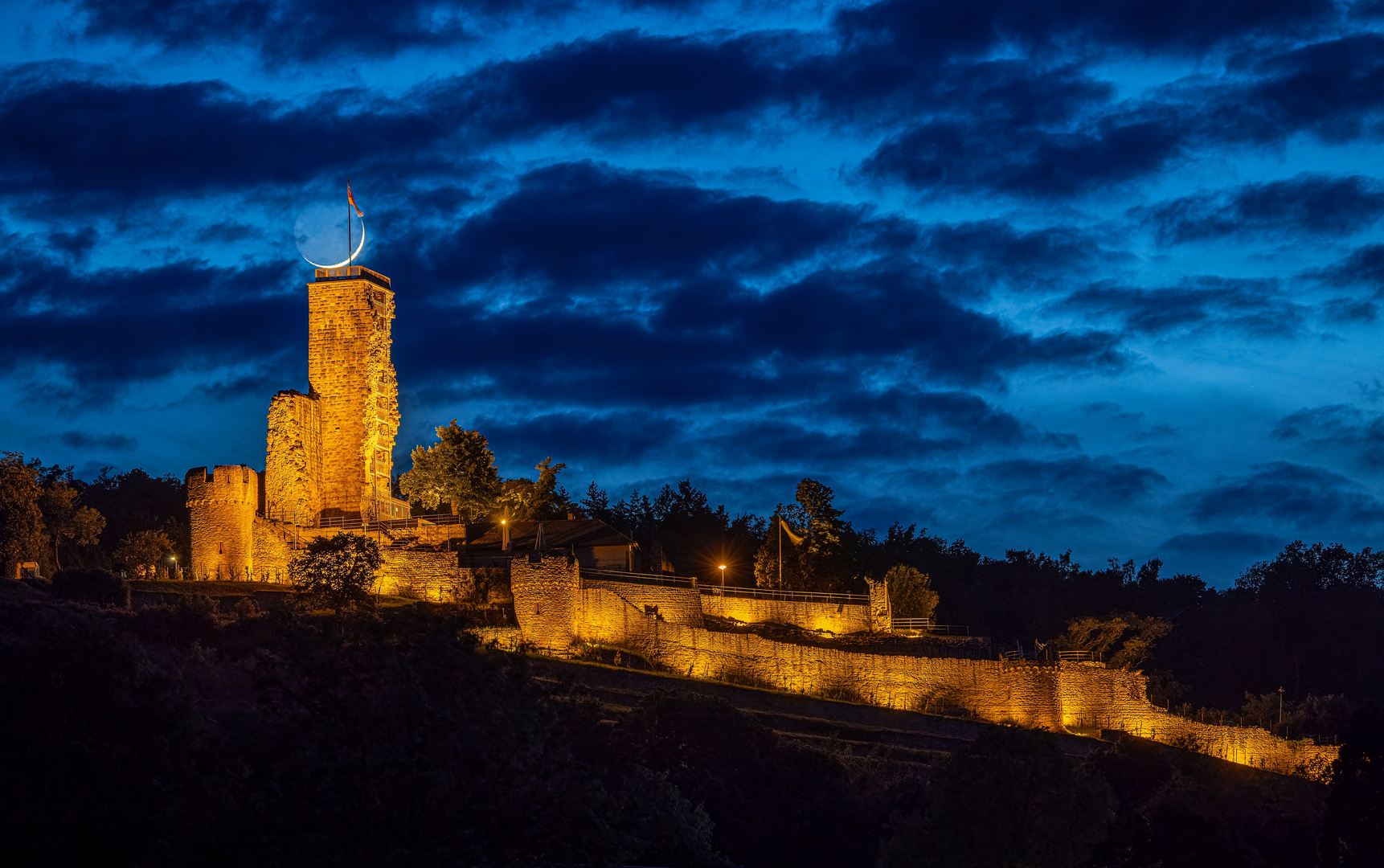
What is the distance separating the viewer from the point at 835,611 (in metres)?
52.2

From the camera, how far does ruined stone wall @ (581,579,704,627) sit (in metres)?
47.7

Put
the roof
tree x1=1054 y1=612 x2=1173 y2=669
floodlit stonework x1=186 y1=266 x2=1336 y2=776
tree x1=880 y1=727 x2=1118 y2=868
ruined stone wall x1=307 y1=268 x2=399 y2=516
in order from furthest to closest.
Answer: tree x1=1054 y1=612 x2=1173 y2=669 → ruined stone wall x1=307 y1=268 x2=399 y2=516 → the roof → floodlit stonework x1=186 y1=266 x2=1336 y2=776 → tree x1=880 y1=727 x2=1118 y2=868

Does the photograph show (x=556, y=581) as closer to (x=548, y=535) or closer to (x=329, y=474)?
(x=548, y=535)

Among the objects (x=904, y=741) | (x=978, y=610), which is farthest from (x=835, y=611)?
(x=978, y=610)

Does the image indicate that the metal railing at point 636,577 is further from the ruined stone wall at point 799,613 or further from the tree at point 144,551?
the tree at point 144,551

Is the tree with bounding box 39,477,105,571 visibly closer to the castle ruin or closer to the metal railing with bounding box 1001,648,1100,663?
the castle ruin

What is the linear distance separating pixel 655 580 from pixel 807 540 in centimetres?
1093

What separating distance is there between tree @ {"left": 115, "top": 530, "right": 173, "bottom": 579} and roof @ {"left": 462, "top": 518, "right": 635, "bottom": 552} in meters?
13.9

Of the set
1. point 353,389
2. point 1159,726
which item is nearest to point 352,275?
point 353,389

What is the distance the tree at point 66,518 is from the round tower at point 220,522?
1372 centimetres

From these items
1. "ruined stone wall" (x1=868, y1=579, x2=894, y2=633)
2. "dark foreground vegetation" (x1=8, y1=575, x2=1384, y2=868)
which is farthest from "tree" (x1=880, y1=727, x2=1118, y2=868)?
"ruined stone wall" (x1=868, y1=579, x2=894, y2=633)

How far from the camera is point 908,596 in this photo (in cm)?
5997

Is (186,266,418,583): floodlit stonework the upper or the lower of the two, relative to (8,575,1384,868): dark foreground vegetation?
upper

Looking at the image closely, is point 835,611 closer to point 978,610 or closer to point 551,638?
point 551,638
